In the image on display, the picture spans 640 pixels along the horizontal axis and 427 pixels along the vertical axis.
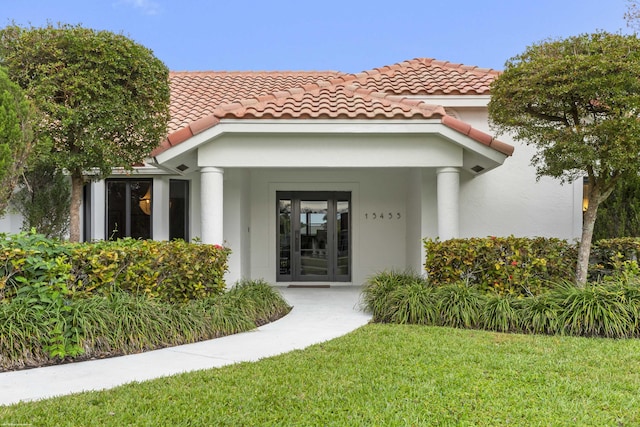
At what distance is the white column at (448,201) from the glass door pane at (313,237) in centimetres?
518

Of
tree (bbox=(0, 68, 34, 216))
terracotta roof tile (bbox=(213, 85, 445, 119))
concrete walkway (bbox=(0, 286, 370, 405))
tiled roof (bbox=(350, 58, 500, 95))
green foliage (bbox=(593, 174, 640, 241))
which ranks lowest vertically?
concrete walkway (bbox=(0, 286, 370, 405))

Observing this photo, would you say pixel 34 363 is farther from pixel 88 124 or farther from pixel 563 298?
pixel 563 298

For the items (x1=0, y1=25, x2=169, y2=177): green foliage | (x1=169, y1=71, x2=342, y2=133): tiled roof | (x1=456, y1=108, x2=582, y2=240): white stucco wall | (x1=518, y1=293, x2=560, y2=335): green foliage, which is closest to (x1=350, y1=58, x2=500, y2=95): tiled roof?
(x1=456, y1=108, x2=582, y2=240): white stucco wall

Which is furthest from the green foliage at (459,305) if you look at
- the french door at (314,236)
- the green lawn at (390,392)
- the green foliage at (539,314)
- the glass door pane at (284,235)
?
the glass door pane at (284,235)

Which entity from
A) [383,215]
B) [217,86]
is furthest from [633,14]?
[217,86]

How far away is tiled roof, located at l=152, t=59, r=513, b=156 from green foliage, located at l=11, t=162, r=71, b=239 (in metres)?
2.92

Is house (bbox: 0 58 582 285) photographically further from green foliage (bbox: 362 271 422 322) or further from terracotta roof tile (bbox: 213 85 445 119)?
green foliage (bbox: 362 271 422 322)

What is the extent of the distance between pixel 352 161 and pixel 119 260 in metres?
4.75

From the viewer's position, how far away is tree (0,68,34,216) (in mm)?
5441

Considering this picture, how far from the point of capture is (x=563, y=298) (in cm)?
675

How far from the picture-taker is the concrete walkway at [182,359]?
4.47 metres

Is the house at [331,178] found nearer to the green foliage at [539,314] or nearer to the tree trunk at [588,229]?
the tree trunk at [588,229]

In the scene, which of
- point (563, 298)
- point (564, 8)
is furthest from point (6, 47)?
point (564, 8)

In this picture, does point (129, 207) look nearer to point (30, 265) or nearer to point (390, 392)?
point (30, 265)
